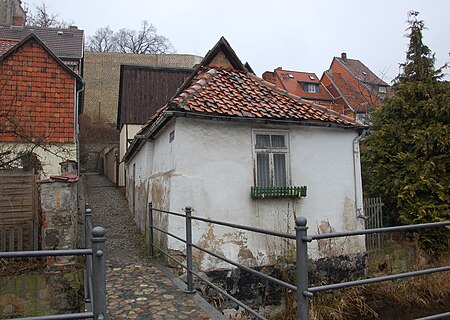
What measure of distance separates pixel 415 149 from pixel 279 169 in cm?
530

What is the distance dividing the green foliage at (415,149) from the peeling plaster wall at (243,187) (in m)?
2.78

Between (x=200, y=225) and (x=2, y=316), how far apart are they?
371 cm

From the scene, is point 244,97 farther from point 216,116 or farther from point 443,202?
point 443,202

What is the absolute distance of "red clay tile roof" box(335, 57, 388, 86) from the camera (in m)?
37.2

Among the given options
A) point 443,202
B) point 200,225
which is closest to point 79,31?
point 200,225

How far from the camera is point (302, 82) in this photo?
35.8 m

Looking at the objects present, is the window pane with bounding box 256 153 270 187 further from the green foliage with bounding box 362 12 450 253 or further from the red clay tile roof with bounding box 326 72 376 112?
the red clay tile roof with bounding box 326 72 376 112

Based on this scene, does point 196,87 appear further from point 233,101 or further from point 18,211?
point 18,211

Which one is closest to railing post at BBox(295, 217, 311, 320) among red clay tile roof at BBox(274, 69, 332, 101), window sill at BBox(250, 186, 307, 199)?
window sill at BBox(250, 186, 307, 199)

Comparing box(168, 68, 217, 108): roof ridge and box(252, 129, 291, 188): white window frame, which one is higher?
box(168, 68, 217, 108): roof ridge

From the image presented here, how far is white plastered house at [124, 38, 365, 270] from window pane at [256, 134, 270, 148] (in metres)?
0.02

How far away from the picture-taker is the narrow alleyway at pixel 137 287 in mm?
4766

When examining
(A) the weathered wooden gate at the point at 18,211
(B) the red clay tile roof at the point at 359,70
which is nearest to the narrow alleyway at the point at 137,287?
(A) the weathered wooden gate at the point at 18,211

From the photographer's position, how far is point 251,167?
8.08 meters
